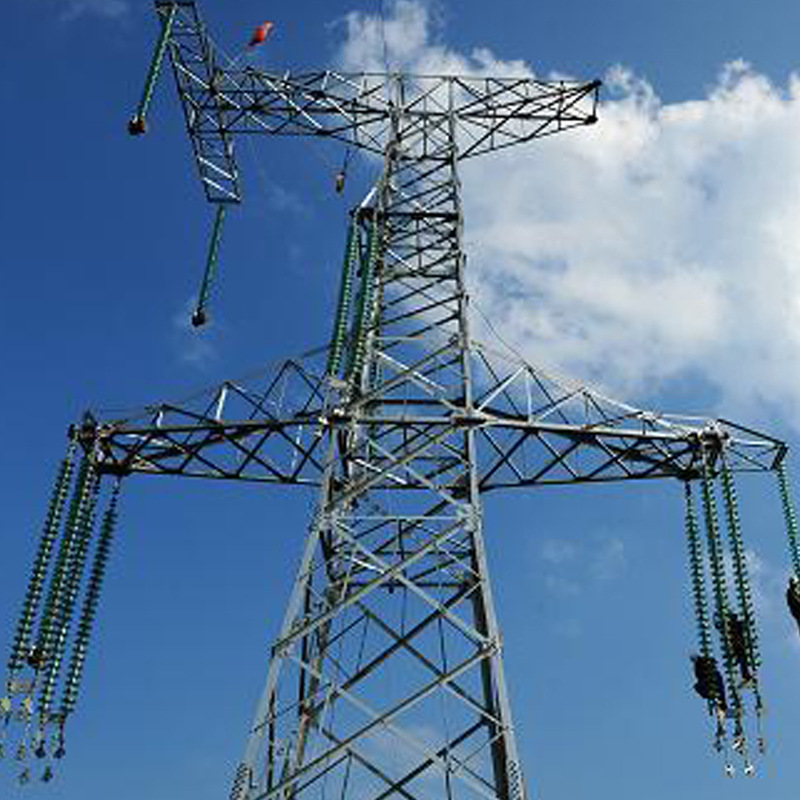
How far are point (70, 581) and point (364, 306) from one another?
321 inches

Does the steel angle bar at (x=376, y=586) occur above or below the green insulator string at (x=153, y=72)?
below

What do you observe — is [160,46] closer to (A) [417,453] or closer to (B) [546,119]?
(B) [546,119]

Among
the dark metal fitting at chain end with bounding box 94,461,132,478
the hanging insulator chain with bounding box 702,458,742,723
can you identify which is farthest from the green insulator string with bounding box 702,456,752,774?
the dark metal fitting at chain end with bounding box 94,461,132,478

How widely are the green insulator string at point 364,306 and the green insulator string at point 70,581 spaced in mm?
6061

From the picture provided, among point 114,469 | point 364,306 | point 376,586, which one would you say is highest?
point 364,306

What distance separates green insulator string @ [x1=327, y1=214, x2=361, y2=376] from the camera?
2225cm

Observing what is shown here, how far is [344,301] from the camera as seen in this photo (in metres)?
23.0

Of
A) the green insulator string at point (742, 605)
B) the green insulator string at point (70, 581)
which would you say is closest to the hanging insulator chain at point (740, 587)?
the green insulator string at point (742, 605)

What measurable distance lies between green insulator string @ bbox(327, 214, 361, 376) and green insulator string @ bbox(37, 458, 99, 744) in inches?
226

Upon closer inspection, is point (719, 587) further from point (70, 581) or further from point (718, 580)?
point (70, 581)

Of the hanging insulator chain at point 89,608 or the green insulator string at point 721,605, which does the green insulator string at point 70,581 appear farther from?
the green insulator string at point 721,605

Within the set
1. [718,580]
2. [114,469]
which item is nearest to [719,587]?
[718,580]

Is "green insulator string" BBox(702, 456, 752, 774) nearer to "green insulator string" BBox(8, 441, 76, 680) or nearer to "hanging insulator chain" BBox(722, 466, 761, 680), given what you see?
"hanging insulator chain" BBox(722, 466, 761, 680)

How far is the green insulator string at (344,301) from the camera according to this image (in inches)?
876
